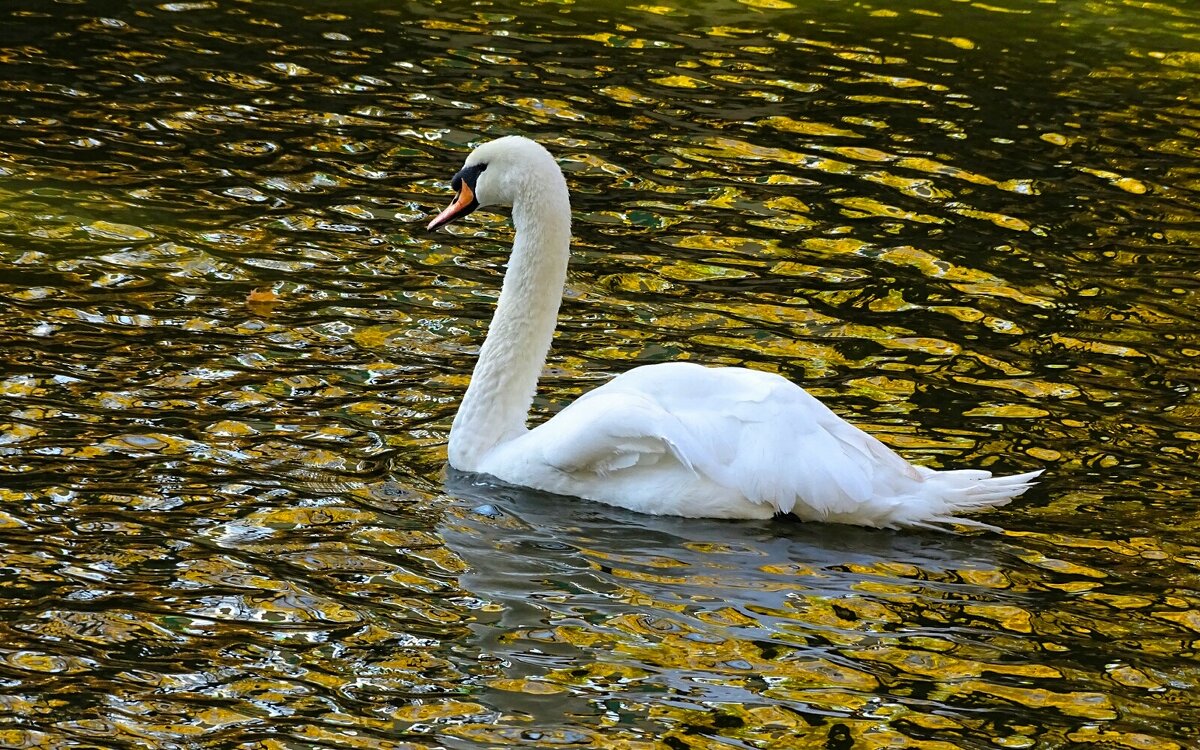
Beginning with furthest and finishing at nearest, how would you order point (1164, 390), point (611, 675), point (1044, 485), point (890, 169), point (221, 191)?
point (890, 169)
point (221, 191)
point (1164, 390)
point (1044, 485)
point (611, 675)

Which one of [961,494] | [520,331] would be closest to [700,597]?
[961,494]

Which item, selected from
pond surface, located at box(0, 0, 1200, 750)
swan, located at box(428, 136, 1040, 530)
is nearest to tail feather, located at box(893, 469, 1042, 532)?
swan, located at box(428, 136, 1040, 530)

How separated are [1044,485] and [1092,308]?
263 cm

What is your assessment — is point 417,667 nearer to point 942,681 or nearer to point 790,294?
point 942,681

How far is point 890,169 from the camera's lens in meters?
11.9

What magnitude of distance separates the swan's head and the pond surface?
1.00 metres

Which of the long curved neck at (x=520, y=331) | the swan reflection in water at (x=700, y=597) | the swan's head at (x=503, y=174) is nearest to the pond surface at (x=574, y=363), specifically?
the swan reflection in water at (x=700, y=597)

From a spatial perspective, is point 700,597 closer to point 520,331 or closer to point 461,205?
point 520,331

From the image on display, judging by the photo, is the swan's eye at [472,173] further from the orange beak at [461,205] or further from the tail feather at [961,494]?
the tail feather at [961,494]

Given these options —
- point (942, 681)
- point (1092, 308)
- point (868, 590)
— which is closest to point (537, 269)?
point (868, 590)

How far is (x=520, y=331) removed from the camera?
7672 mm

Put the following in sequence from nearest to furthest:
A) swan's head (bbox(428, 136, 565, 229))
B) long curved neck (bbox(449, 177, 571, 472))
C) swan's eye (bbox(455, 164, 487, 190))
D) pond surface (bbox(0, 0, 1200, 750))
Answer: pond surface (bbox(0, 0, 1200, 750)) → long curved neck (bbox(449, 177, 571, 472)) → swan's head (bbox(428, 136, 565, 229)) → swan's eye (bbox(455, 164, 487, 190))

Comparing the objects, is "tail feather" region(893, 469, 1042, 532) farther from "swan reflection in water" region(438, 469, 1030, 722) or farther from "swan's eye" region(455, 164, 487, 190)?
"swan's eye" region(455, 164, 487, 190)

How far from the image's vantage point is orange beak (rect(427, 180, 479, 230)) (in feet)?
25.7
